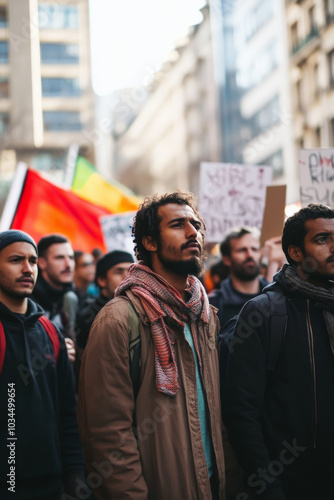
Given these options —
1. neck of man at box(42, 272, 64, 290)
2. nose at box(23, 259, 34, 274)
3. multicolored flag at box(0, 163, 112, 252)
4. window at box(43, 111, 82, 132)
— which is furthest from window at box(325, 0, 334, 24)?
nose at box(23, 259, 34, 274)

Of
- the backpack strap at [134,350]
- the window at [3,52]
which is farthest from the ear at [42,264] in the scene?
the window at [3,52]

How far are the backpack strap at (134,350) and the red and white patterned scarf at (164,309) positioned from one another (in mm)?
62

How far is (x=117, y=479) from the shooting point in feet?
7.92

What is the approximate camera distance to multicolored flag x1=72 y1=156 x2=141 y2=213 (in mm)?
8391

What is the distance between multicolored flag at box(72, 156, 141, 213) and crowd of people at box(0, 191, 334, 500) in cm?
514

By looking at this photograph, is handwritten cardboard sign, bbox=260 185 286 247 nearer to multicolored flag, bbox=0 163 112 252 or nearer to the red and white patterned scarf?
the red and white patterned scarf

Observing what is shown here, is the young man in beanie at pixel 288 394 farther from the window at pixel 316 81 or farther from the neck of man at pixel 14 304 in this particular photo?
the window at pixel 316 81

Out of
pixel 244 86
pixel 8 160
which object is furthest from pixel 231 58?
pixel 8 160

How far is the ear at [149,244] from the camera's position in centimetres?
292

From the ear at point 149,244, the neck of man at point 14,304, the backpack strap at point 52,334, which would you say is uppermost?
the ear at point 149,244

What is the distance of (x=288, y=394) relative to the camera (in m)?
2.71

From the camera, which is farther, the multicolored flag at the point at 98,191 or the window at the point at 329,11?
the window at the point at 329,11

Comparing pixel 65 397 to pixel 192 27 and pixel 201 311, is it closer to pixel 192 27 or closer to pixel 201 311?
pixel 201 311

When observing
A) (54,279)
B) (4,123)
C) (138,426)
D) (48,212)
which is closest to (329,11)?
(4,123)
